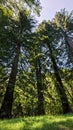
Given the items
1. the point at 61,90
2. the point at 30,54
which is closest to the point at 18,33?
the point at 30,54

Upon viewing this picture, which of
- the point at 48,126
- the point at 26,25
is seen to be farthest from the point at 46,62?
the point at 48,126

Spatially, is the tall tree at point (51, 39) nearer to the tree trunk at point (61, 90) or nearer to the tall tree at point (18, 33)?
the tree trunk at point (61, 90)

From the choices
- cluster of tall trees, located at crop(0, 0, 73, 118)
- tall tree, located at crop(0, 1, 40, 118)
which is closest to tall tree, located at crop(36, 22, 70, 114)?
cluster of tall trees, located at crop(0, 0, 73, 118)

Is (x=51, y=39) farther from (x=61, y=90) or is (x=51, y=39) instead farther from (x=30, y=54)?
(x=61, y=90)

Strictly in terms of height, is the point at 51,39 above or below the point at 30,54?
above

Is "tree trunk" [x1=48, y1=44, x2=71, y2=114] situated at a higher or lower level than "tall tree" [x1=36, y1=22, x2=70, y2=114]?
lower

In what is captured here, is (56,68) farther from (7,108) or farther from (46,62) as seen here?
(7,108)

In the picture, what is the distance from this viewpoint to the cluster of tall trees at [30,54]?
1733 cm

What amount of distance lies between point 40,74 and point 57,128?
60.3ft

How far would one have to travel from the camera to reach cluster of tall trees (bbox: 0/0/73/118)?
17.3 metres

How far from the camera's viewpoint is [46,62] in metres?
27.1

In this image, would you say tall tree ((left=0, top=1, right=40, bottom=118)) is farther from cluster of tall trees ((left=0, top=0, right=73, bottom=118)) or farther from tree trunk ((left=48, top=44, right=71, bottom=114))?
tree trunk ((left=48, top=44, right=71, bottom=114))

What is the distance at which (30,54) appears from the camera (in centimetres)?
2444

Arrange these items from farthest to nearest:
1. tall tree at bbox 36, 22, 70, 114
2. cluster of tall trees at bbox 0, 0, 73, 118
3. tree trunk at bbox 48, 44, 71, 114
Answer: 1. tall tree at bbox 36, 22, 70, 114
2. tree trunk at bbox 48, 44, 71, 114
3. cluster of tall trees at bbox 0, 0, 73, 118
